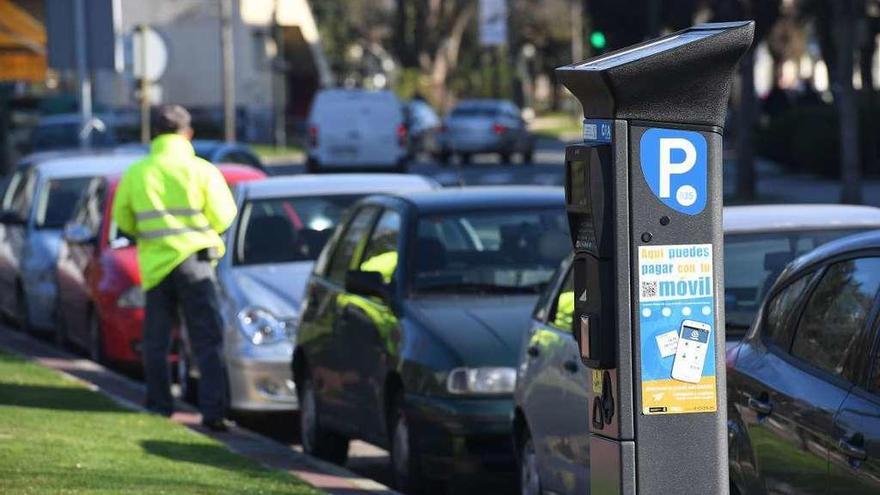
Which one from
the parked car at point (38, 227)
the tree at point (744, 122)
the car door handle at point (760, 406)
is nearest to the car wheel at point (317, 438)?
the car door handle at point (760, 406)

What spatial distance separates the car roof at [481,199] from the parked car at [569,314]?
2069 millimetres

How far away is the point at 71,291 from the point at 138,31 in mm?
8844

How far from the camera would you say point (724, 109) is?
198 inches

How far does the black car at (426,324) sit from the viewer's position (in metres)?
9.04

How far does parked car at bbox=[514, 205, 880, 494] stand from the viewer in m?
7.76

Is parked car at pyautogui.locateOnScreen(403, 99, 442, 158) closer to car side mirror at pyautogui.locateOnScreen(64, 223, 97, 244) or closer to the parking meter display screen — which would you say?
car side mirror at pyautogui.locateOnScreen(64, 223, 97, 244)

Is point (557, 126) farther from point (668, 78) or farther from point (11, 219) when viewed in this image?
point (668, 78)

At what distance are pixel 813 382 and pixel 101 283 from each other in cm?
924

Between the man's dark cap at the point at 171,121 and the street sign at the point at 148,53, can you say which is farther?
the street sign at the point at 148,53

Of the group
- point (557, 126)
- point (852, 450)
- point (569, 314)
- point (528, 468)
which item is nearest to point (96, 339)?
point (528, 468)

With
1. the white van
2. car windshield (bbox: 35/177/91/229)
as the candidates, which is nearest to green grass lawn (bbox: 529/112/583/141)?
the white van

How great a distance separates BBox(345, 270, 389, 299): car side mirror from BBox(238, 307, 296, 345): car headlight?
2.01 meters

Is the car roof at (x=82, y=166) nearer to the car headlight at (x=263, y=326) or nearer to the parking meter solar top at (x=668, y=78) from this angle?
the car headlight at (x=263, y=326)

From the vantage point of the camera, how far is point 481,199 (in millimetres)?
10656
